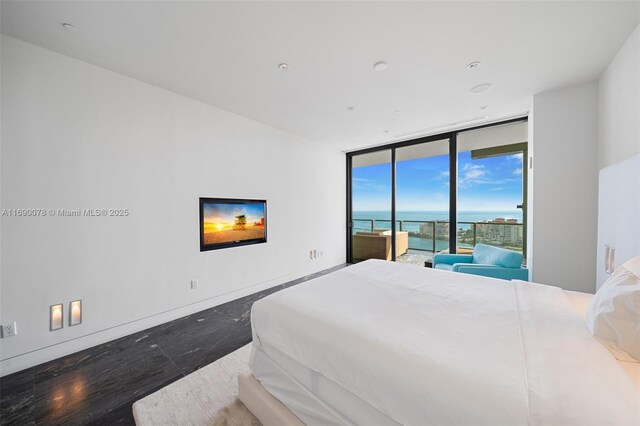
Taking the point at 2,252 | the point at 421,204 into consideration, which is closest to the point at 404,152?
the point at 421,204

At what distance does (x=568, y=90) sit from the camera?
8.86 feet

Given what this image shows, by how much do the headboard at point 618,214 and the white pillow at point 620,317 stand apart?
0.97m

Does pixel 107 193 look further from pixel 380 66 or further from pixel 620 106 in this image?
pixel 620 106

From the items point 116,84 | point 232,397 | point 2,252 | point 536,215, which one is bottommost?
point 232,397

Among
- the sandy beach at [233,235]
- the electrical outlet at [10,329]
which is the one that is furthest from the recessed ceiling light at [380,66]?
the electrical outlet at [10,329]

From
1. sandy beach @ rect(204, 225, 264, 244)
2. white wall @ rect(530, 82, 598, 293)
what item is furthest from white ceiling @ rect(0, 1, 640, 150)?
sandy beach @ rect(204, 225, 264, 244)

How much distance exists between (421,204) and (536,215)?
10.5ft

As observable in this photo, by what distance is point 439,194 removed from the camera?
477cm

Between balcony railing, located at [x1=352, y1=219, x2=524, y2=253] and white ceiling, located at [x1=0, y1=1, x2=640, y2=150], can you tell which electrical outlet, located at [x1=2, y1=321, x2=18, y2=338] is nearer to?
white ceiling, located at [x1=0, y1=1, x2=640, y2=150]

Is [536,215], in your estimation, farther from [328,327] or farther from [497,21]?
[328,327]

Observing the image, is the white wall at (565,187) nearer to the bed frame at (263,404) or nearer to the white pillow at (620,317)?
the white pillow at (620,317)

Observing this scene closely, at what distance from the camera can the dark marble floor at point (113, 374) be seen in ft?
5.25

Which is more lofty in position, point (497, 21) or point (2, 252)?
point (497, 21)

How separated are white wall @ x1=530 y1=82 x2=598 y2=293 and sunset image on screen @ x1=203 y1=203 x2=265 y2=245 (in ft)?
12.4
